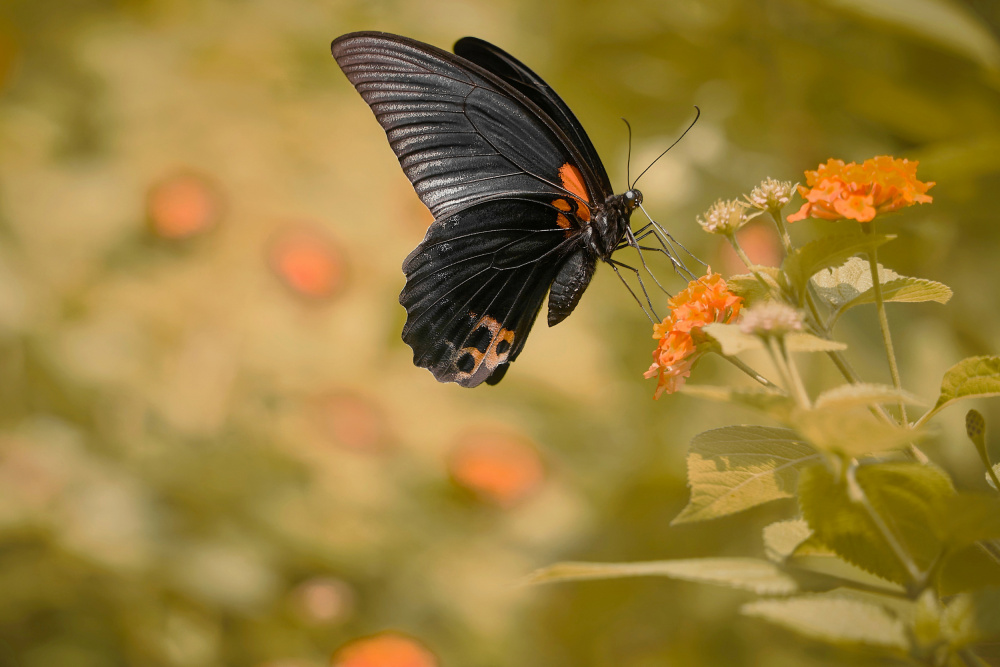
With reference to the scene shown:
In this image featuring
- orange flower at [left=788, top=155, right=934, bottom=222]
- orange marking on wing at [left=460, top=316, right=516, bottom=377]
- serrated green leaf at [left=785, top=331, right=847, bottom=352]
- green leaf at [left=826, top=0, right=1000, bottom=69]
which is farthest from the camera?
orange marking on wing at [left=460, top=316, right=516, bottom=377]

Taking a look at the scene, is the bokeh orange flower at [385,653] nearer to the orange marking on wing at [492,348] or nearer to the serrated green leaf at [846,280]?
the orange marking on wing at [492,348]

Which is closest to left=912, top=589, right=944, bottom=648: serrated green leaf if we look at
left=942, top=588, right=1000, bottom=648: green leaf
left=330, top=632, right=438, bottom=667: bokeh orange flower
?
left=942, top=588, right=1000, bottom=648: green leaf

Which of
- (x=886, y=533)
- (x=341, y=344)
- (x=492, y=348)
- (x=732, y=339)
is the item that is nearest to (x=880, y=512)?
(x=886, y=533)

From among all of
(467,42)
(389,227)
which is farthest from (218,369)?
(467,42)

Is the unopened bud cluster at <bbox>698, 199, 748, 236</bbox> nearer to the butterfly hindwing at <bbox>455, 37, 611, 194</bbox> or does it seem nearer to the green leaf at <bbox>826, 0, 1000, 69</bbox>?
the butterfly hindwing at <bbox>455, 37, 611, 194</bbox>

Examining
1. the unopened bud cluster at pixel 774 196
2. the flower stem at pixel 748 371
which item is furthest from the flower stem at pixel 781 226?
the flower stem at pixel 748 371
